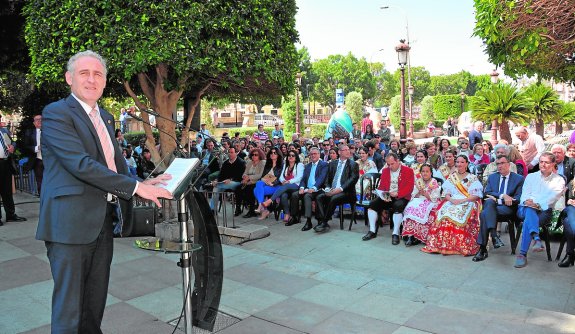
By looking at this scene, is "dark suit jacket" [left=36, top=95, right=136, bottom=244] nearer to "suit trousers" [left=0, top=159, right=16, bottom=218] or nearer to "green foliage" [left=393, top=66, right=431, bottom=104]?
"suit trousers" [left=0, top=159, right=16, bottom=218]

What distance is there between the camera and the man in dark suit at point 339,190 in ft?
27.2

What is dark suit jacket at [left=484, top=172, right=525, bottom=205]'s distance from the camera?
6801 millimetres

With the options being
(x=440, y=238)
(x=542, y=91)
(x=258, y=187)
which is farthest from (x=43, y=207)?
(x=542, y=91)

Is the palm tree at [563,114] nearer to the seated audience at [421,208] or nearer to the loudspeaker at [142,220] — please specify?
the seated audience at [421,208]

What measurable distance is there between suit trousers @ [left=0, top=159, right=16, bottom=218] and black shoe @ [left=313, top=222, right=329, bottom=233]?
18.1 feet

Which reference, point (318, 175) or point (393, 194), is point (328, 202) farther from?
point (393, 194)

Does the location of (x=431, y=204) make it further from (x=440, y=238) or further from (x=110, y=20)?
(x=110, y=20)

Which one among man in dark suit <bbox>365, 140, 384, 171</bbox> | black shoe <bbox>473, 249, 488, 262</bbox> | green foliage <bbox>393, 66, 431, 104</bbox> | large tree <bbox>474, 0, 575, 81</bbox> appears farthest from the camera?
green foliage <bbox>393, 66, 431, 104</bbox>

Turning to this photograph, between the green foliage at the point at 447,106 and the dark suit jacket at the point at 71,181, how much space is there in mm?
53720

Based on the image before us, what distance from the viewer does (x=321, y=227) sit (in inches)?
324

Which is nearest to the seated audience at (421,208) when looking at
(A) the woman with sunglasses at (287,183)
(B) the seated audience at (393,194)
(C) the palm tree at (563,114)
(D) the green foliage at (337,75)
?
(B) the seated audience at (393,194)

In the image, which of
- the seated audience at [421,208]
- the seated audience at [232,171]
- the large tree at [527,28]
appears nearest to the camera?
the large tree at [527,28]

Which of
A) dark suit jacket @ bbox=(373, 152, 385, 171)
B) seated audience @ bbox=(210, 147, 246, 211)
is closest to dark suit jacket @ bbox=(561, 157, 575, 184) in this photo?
dark suit jacket @ bbox=(373, 152, 385, 171)

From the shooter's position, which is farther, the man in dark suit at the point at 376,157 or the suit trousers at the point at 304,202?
the man in dark suit at the point at 376,157
